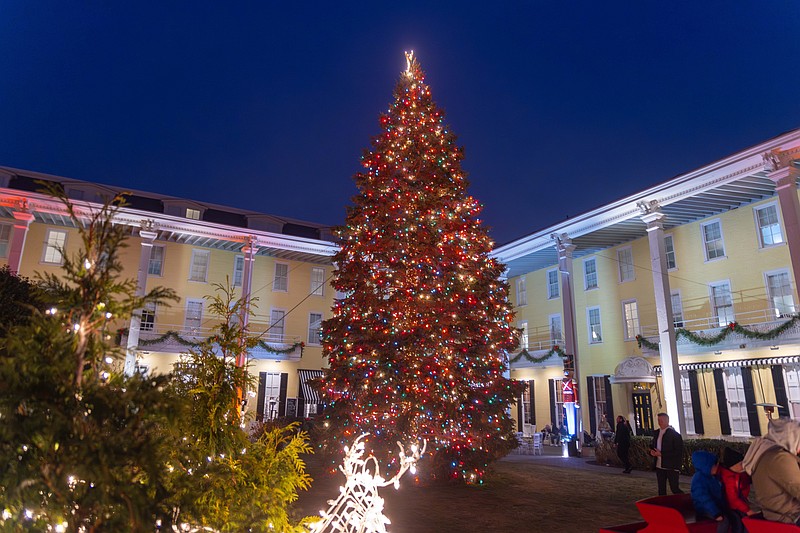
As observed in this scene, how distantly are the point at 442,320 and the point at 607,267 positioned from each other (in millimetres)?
17050

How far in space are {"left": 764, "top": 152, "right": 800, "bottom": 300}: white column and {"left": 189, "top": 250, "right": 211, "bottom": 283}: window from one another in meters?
26.4

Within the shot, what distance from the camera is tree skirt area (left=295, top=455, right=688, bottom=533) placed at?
26.6 feet

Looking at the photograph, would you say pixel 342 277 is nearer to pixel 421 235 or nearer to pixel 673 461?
pixel 421 235

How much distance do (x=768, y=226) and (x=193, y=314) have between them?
91.0 ft

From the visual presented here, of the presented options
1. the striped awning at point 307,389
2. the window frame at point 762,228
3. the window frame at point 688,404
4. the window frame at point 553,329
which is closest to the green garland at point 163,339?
the striped awning at point 307,389

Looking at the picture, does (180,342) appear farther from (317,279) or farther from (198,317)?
(317,279)

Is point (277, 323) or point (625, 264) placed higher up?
point (625, 264)

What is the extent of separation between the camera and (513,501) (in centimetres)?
998

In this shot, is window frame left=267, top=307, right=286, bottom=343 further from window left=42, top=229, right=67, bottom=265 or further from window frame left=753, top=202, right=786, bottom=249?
window frame left=753, top=202, right=786, bottom=249

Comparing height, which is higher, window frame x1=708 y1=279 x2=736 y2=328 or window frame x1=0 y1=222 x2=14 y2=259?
window frame x1=0 y1=222 x2=14 y2=259

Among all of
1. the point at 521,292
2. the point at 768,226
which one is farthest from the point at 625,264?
the point at 521,292

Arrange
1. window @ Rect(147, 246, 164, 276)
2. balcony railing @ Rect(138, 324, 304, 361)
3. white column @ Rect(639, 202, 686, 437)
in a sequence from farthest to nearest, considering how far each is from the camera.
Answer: window @ Rect(147, 246, 164, 276) < balcony railing @ Rect(138, 324, 304, 361) < white column @ Rect(639, 202, 686, 437)

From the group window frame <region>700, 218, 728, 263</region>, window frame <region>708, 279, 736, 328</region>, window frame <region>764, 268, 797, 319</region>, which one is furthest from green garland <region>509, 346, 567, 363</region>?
window frame <region>764, 268, 797, 319</region>

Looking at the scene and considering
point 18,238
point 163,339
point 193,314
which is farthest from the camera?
point 193,314
